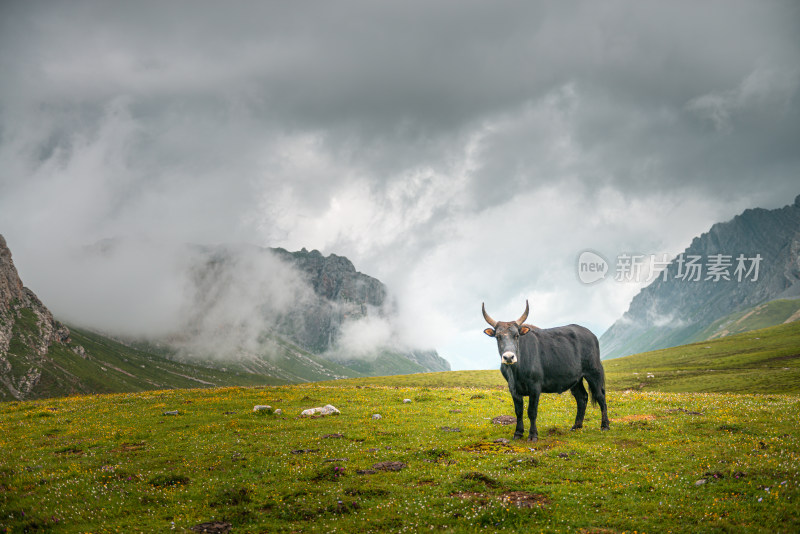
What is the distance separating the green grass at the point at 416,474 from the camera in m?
11.3

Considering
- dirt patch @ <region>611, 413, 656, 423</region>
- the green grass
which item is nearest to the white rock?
the green grass

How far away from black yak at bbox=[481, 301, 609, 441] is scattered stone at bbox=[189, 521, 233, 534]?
12.2m

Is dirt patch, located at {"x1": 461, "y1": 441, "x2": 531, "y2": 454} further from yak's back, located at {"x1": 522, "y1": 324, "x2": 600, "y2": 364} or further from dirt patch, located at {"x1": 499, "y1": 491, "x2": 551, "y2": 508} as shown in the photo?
yak's back, located at {"x1": 522, "y1": 324, "x2": 600, "y2": 364}

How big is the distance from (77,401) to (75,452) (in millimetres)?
24744

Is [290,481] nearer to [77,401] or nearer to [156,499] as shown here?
[156,499]

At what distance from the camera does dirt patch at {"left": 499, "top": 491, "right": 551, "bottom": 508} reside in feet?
39.3

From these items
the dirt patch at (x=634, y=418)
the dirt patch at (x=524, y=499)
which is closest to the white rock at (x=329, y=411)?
the dirt patch at (x=634, y=418)

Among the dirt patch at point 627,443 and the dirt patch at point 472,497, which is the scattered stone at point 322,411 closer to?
the dirt patch at point 472,497

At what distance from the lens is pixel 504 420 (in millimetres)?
24812

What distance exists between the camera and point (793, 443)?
15.4 meters

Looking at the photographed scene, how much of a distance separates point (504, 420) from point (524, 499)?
1277 cm

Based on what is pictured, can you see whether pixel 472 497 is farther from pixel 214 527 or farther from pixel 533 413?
pixel 533 413

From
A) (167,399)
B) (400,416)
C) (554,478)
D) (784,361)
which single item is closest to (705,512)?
(554,478)

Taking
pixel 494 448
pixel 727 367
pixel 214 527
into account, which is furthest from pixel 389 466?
pixel 727 367
